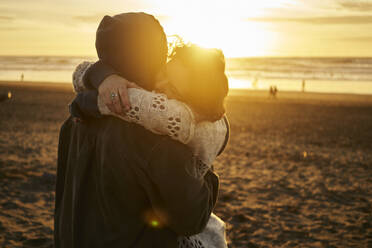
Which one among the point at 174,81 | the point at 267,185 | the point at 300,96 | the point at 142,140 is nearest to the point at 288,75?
the point at 300,96

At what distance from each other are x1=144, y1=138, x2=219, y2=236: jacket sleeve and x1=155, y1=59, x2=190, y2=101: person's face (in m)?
0.20

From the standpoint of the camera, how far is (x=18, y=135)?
1050 centimetres

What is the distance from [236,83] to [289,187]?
3108cm

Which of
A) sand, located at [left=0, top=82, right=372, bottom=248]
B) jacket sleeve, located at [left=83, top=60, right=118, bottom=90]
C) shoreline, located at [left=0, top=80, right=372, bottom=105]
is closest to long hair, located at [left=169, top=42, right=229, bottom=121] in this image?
jacket sleeve, located at [left=83, top=60, right=118, bottom=90]

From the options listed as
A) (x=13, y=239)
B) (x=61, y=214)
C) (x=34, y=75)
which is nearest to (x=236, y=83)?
(x=34, y=75)

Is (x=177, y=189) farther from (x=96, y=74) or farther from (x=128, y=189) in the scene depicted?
(x=96, y=74)

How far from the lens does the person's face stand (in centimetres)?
140

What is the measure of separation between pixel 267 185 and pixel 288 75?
127 ft

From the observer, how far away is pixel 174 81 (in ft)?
4.65

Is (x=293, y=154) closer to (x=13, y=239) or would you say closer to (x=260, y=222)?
(x=260, y=222)

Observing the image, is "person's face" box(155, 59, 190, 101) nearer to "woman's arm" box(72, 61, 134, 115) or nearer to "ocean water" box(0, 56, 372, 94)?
"woman's arm" box(72, 61, 134, 115)

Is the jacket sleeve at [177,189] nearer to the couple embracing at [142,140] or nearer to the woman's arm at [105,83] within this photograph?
the couple embracing at [142,140]

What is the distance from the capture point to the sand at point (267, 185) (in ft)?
16.5

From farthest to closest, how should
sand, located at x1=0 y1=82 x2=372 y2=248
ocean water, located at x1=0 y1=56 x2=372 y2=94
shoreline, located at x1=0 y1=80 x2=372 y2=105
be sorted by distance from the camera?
ocean water, located at x1=0 y1=56 x2=372 y2=94 → shoreline, located at x1=0 y1=80 x2=372 y2=105 → sand, located at x1=0 y1=82 x2=372 y2=248
